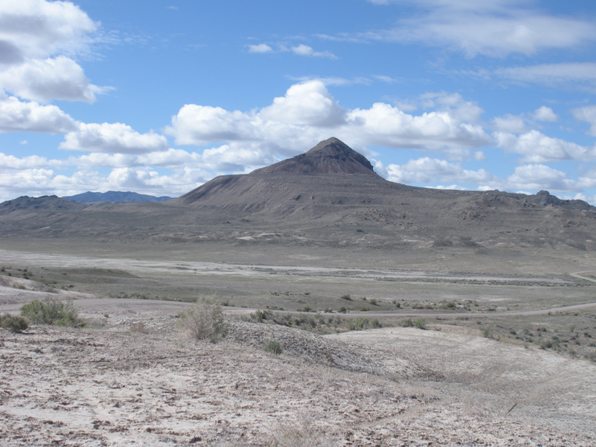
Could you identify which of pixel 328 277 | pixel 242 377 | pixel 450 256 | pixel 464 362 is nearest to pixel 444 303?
pixel 328 277

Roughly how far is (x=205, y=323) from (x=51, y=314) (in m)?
5.46

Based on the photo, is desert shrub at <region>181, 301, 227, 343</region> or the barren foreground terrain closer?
the barren foreground terrain

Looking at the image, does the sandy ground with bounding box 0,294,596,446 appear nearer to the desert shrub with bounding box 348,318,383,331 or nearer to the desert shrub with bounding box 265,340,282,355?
the desert shrub with bounding box 265,340,282,355

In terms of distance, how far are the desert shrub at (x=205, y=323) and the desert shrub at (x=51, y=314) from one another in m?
3.82

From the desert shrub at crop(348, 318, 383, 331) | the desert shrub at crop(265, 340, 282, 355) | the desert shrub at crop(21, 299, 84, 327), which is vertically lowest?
the desert shrub at crop(348, 318, 383, 331)

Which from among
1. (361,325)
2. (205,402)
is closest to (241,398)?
(205,402)

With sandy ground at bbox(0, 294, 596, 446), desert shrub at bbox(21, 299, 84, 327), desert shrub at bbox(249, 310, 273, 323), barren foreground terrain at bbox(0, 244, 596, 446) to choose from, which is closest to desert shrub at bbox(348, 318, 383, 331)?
barren foreground terrain at bbox(0, 244, 596, 446)

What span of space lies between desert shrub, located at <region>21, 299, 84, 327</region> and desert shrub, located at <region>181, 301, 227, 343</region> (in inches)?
150

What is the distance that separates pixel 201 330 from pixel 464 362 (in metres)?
10.9

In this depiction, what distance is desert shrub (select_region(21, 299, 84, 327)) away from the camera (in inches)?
866

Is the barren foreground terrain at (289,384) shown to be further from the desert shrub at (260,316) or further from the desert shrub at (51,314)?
the desert shrub at (51,314)

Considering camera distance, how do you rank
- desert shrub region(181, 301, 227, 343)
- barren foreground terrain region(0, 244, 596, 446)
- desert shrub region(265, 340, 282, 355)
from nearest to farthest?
barren foreground terrain region(0, 244, 596, 446) → desert shrub region(265, 340, 282, 355) → desert shrub region(181, 301, 227, 343)

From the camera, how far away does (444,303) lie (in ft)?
202

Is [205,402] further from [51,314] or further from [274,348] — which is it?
[51,314]
